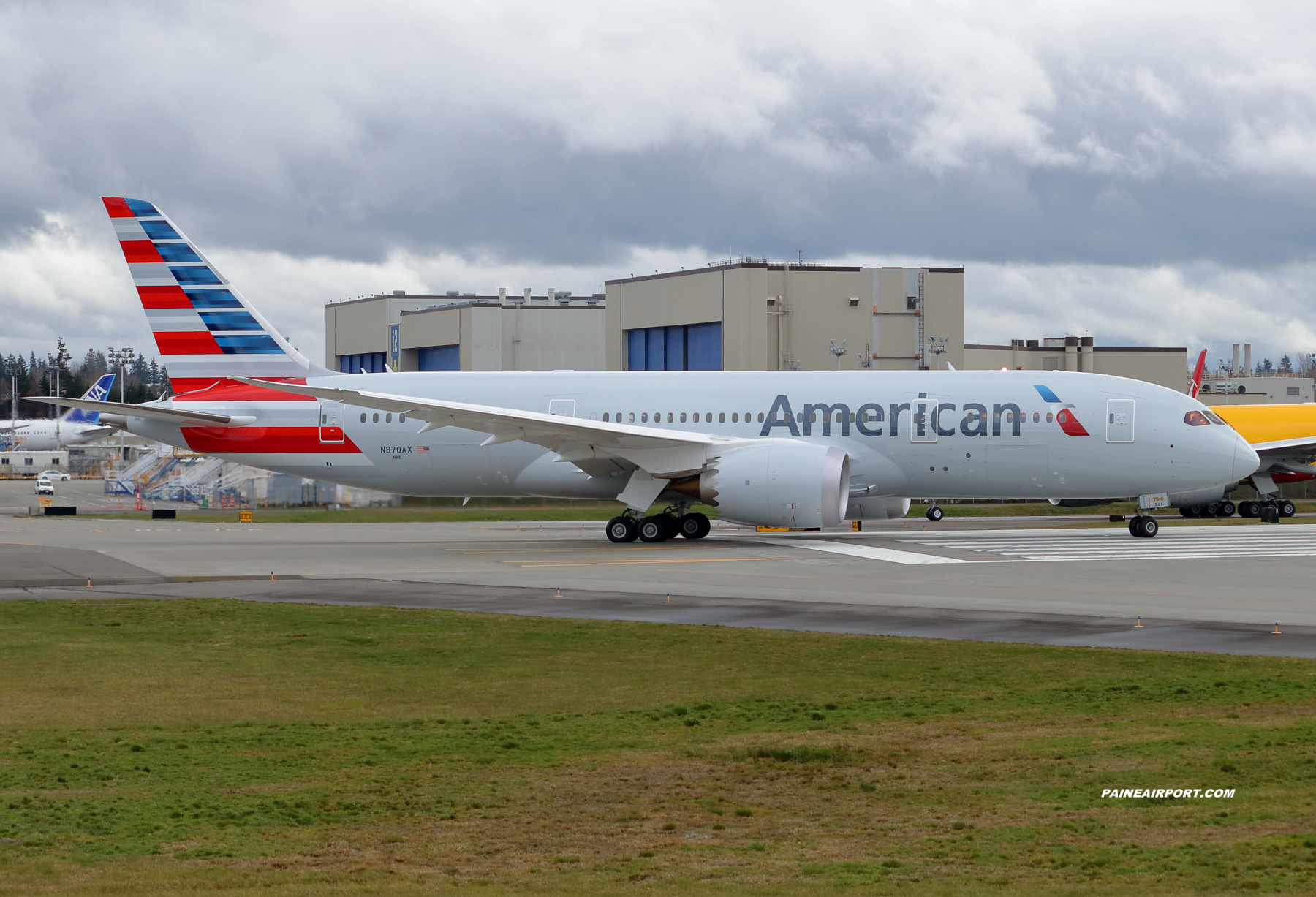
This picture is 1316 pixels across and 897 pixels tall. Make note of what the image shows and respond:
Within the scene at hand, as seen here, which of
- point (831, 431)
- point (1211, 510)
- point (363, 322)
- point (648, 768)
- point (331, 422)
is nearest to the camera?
point (648, 768)

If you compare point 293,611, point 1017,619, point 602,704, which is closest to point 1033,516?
point 1017,619

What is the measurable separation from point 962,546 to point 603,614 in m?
13.7

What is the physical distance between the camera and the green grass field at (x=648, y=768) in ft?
22.2

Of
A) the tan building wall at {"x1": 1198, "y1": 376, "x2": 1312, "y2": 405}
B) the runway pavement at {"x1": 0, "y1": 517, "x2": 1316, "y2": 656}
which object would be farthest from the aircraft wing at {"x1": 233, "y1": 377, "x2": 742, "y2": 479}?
the tan building wall at {"x1": 1198, "y1": 376, "x2": 1312, "y2": 405}

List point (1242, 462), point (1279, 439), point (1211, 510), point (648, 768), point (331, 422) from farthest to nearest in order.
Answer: point (1279, 439), point (1211, 510), point (331, 422), point (1242, 462), point (648, 768)

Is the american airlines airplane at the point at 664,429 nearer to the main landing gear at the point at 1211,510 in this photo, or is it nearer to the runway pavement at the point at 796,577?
the runway pavement at the point at 796,577

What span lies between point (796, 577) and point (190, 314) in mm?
18675

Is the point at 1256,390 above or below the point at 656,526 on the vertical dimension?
above

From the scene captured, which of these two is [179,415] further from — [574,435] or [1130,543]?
[1130,543]

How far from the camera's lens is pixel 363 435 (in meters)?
33.1

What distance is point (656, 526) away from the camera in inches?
1242

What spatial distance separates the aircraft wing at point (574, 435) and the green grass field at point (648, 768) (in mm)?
13184

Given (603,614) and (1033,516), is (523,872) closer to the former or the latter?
(603,614)

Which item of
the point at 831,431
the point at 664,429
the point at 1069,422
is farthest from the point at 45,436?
the point at 1069,422
